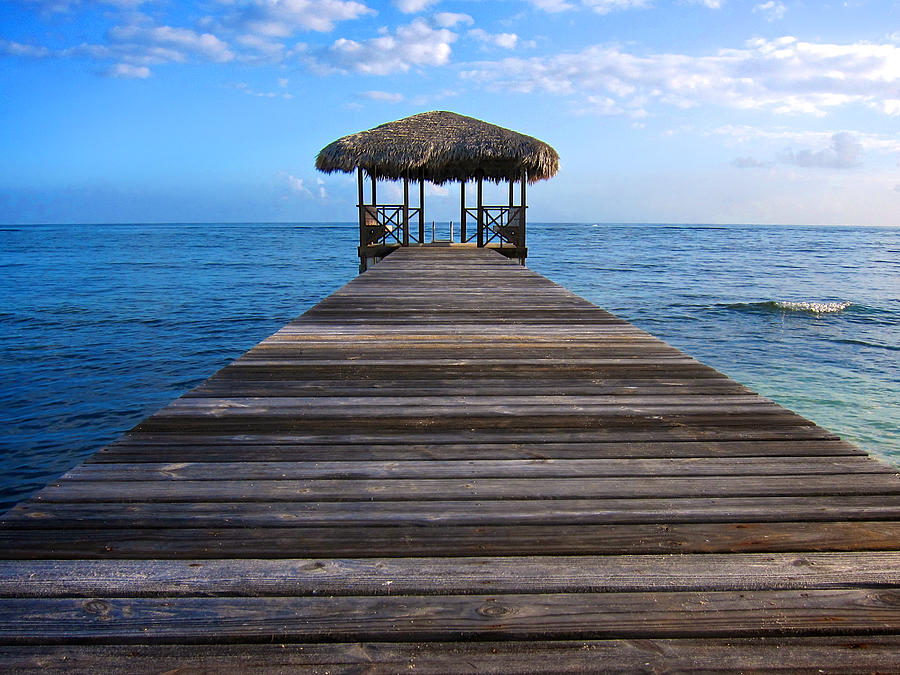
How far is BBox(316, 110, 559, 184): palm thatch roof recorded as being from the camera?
14034mm

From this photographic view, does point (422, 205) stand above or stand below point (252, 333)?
above

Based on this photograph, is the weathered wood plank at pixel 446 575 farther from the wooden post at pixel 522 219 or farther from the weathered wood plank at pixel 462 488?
the wooden post at pixel 522 219

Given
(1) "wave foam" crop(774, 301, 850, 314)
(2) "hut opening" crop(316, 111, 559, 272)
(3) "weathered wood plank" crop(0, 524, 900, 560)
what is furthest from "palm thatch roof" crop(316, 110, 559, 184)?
(3) "weathered wood plank" crop(0, 524, 900, 560)

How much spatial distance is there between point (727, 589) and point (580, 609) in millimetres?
369

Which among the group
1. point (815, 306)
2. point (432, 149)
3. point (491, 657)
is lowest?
point (815, 306)

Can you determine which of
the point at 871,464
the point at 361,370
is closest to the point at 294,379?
the point at 361,370

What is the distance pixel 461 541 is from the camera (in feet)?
5.49

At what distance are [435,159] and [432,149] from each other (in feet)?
0.76

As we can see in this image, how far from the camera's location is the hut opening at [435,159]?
1407 cm

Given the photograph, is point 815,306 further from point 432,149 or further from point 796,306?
point 432,149

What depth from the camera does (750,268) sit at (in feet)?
102

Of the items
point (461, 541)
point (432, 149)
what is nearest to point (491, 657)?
point (461, 541)

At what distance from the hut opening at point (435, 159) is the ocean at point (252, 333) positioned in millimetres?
3471

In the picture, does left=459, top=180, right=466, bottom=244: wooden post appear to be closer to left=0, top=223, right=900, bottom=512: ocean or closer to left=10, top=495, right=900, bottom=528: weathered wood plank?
left=0, top=223, right=900, bottom=512: ocean
